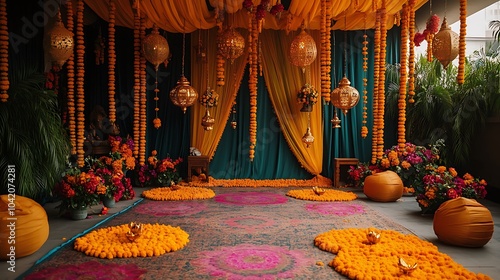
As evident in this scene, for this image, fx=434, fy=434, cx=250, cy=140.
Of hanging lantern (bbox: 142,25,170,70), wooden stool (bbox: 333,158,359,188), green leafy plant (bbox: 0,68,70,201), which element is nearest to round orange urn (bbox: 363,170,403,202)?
wooden stool (bbox: 333,158,359,188)

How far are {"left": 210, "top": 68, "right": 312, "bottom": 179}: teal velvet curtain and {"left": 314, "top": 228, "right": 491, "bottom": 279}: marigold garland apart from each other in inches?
160

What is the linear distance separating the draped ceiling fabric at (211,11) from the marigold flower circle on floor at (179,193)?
2712 millimetres

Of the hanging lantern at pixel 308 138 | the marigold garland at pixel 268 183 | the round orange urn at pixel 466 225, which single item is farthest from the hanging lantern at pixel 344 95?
the round orange urn at pixel 466 225

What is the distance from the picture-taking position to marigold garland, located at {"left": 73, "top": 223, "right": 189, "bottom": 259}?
3760 millimetres

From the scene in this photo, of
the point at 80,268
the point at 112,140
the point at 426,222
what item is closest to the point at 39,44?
the point at 112,140

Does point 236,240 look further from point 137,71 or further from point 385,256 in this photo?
point 137,71

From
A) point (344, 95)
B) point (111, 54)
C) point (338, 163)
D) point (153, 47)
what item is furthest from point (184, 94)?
point (338, 163)

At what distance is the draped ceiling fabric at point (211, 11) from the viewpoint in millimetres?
6164

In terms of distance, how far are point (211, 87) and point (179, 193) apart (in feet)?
7.92

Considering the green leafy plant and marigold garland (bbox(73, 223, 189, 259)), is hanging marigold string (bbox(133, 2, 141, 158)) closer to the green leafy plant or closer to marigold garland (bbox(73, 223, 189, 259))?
the green leafy plant

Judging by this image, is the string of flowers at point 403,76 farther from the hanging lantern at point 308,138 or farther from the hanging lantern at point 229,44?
the hanging lantern at point 308,138

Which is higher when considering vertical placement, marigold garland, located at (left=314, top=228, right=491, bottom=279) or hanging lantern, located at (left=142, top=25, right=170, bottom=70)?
hanging lantern, located at (left=142, top=25, right=170, bottom=70)

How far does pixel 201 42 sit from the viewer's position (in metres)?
8.38

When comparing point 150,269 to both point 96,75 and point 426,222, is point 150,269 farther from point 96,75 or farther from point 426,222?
point 96,75
